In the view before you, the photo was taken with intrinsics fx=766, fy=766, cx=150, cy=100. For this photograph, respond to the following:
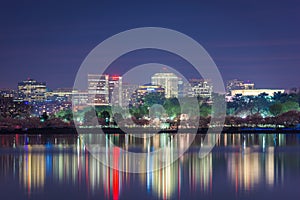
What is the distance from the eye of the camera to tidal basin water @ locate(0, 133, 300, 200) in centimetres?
2295

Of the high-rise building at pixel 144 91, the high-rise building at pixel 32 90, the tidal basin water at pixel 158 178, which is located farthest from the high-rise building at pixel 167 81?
the tidal basin water at pixel 158 178

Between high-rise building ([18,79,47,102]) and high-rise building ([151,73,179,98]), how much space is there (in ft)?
99.6

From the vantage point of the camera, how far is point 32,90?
190 m

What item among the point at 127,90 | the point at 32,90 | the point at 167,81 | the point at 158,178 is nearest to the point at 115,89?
the point at 127,90

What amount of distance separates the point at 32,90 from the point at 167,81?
40537 millimetres

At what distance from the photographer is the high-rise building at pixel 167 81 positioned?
159212 millimetres

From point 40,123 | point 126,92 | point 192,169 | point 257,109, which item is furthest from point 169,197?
point 126,92

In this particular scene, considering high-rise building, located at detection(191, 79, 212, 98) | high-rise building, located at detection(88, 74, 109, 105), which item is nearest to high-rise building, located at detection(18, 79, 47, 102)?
high-rise building, located at detection(88, 74, 109, 105)

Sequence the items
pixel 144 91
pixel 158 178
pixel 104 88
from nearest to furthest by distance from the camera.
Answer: pixel 158 178 → pixel 144 91 → pixel 104 88

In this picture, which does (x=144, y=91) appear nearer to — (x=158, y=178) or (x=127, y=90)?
(x=127, y=90)

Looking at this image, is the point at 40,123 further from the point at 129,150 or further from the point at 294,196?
the point at 294,196

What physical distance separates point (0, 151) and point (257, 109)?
73.6m

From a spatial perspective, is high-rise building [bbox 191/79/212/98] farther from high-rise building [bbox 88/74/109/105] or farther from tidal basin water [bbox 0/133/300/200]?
tidal basin water [bbox 0/133/300/200]

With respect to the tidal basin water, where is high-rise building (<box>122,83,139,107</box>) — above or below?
above
